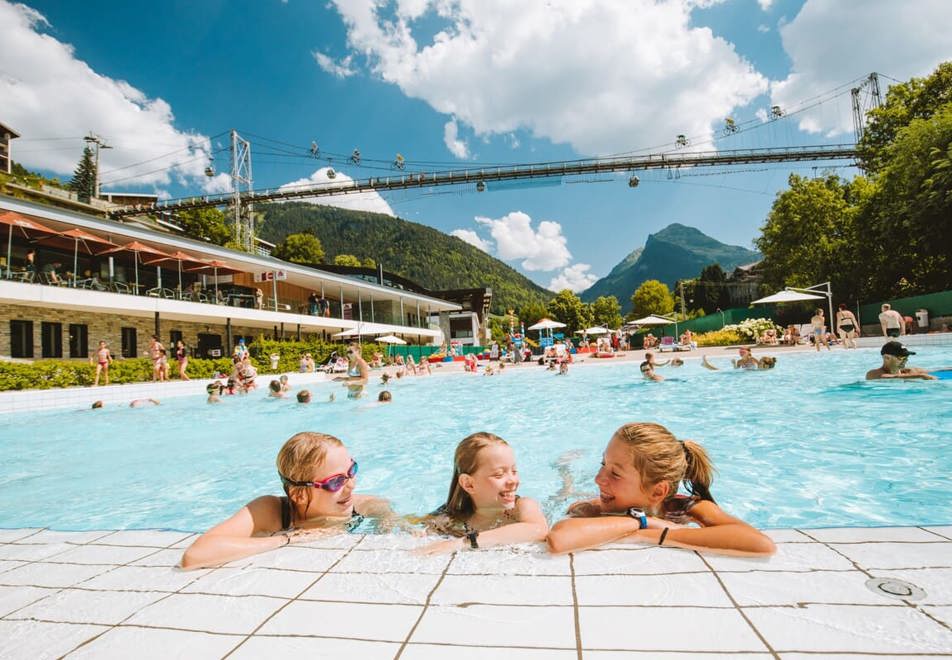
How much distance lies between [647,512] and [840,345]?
20751 mm

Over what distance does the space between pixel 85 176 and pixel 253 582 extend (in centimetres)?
8160

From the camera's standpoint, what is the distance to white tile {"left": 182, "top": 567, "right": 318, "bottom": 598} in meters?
1.78

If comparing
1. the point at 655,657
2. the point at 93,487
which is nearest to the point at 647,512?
the point at 655,657

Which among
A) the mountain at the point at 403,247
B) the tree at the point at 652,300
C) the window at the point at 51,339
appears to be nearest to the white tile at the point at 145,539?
the window at the point at 51,339

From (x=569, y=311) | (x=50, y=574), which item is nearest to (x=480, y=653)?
(x=50, y=574)

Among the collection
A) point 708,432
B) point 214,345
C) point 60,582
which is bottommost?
point 708,432

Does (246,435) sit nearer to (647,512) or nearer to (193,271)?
(647,512)

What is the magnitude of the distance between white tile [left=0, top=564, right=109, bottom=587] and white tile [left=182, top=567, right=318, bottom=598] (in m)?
0.63

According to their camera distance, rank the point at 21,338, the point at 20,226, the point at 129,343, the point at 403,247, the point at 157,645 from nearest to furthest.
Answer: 1. the point at 157,645
2. the point at 20,226
3. the point at 21,338
4. the point at 129,343
5. the point at 403,247

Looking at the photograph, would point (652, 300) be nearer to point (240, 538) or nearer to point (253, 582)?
point (240, 538)

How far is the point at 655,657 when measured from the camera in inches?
49.7

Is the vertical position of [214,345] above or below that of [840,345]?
above

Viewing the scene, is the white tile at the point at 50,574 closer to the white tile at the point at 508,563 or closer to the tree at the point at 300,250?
the white tile at the point at 508,563

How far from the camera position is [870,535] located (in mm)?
2035
